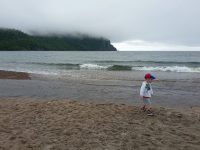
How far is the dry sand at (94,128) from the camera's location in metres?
6.75

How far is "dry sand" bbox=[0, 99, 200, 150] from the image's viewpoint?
6750mm

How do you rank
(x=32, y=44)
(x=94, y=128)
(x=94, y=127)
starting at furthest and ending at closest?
(x=32, y=44) < (x=94, y=127) < (x=94, y=128)

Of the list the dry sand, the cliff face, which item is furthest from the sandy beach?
the cliff face

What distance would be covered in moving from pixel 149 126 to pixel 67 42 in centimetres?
19357

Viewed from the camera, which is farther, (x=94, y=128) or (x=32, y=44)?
(x=32, y=44)

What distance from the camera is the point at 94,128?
26.2 ft

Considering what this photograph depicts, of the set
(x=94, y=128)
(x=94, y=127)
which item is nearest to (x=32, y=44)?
(x=94, y=127)

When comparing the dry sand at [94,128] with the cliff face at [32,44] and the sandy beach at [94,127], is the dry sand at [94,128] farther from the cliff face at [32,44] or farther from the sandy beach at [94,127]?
the cliff face at [32,44]

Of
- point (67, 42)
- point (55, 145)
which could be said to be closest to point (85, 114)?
point (55, 145)

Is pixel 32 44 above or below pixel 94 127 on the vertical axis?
above

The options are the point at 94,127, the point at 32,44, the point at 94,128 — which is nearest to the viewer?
the point at 94,128

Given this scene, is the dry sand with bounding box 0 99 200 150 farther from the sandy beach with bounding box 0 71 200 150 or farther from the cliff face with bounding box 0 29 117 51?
the cliff face with bounding box 0 29 117 51

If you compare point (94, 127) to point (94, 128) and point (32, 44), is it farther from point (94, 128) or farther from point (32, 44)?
point (32, 44)

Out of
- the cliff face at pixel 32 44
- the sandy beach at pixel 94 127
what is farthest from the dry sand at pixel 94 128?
the cliff face at pixel 32 44
